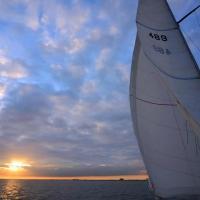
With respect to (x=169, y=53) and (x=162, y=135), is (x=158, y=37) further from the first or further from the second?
(x=162, y=135)

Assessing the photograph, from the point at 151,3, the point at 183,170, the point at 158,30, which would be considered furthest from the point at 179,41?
the point at 183,170

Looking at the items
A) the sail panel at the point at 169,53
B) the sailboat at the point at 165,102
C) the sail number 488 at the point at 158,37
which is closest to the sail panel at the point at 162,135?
the sailboat at the point at 165,102

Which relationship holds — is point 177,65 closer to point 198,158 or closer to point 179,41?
point 179,41

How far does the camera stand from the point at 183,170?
16.5m

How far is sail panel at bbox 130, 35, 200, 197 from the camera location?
16.4 metres

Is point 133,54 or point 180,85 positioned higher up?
point 133,54

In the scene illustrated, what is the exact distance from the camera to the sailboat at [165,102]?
13492mm

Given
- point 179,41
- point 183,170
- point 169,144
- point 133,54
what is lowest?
point 183,170

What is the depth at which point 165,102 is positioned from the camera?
57.6 ft

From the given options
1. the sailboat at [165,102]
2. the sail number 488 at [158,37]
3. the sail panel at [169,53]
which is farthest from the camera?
the sail number 488 at [158,37]

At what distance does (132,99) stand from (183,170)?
15.5 feet

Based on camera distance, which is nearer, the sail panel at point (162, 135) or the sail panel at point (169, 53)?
the sail panel at point (169, 53)

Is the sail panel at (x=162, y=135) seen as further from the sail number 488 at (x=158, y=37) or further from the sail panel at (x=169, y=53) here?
the sail number 488 at (x=158, y=37)

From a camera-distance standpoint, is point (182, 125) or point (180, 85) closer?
→ point (180, 85)
